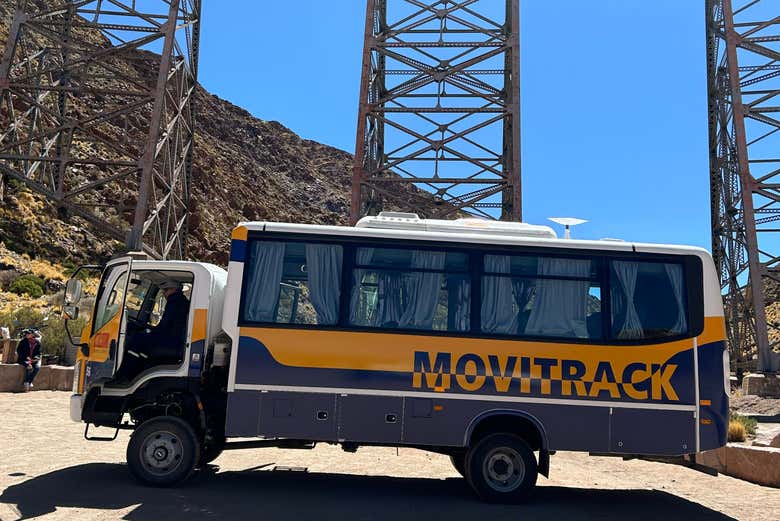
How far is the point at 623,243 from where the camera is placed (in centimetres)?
834

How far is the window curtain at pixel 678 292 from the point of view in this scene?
807 cm

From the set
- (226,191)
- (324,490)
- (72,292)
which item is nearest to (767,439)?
(324,490)

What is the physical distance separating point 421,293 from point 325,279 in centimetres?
113

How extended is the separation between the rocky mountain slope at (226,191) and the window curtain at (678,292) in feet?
64.5

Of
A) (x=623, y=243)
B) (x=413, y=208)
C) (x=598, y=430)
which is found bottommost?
(x=598, y=430)

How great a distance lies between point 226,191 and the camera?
55.4 meters

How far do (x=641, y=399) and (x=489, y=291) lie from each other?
210 cm

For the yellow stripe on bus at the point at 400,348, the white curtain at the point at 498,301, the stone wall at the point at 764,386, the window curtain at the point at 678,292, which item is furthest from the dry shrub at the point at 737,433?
the stone wall at the point at 764,386

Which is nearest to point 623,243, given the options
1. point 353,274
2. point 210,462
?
point 353,274

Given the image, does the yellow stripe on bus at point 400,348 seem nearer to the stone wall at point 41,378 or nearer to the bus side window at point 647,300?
the bus side window at point 647,300

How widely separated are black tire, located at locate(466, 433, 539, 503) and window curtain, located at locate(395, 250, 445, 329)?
154cm

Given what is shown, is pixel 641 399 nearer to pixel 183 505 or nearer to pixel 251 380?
pixel 251 380

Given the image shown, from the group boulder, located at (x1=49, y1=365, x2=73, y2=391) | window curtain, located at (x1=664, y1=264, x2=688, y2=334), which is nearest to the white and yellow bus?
window curtain, located at (x1=664, y1=264, x2=688, y2=334)

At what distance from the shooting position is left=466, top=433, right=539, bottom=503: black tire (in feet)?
26.1
